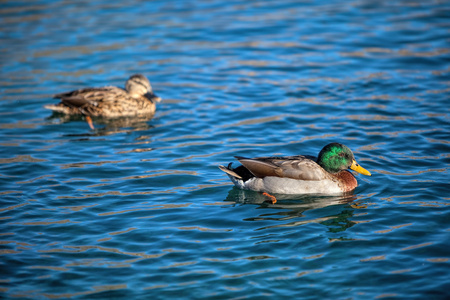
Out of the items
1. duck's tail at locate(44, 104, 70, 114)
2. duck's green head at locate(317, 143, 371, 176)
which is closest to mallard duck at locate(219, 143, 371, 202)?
duck's green head at locate(317, 143, 371, 176)

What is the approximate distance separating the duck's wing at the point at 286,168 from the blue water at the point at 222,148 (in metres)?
0.41

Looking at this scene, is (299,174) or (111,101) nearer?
(299,174)

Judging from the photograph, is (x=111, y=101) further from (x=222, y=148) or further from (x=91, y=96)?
(x=222, y=148)

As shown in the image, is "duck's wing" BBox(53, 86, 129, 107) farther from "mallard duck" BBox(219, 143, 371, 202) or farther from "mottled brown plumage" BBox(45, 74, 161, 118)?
"mallard duck" BBox(219, 143, 371, 202)

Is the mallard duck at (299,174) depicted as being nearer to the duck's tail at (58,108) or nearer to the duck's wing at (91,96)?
the duck's wing at (91,96)

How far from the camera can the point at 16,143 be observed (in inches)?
439

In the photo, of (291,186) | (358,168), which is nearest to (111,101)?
(291,186)

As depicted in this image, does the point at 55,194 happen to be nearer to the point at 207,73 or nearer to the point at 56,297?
the point at 56,297

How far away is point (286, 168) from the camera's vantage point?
8.84 m

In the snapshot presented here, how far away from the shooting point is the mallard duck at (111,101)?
40.4ft

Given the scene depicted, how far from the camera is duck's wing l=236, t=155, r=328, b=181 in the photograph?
8844 millimetres

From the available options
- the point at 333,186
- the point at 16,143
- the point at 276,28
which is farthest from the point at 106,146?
the point at 276,28

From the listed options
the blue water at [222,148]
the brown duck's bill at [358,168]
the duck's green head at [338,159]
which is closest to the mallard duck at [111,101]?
the blue water at [222,148]

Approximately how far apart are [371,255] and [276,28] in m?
12.1
